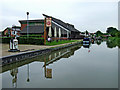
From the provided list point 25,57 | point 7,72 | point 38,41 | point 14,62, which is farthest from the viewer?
point 38,41

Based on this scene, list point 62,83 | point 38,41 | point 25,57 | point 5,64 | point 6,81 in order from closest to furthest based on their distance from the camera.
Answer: point 62,83
point 6,81
point 5,64
point 25,57
point 38,41

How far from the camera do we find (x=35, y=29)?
28359 mm

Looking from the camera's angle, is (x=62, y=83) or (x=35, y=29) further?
(x=35, y=29)

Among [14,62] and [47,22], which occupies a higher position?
[47,22]

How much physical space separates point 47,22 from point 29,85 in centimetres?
1490

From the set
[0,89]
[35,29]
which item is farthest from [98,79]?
[35,29]

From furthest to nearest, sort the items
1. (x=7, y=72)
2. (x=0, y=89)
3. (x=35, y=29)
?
1. (x=35, y=29)
2. (x=7, y=72)
3. (x=0, y=89)

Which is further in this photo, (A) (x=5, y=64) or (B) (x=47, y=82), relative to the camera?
(A) (x=5, y=64)

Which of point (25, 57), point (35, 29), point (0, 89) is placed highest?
point (35, 29)

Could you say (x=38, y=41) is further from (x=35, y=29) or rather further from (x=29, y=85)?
(x=29, y=85)

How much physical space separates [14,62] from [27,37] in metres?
12.3

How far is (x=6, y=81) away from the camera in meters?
5.09

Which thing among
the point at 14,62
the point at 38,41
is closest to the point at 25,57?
the point at 14,62

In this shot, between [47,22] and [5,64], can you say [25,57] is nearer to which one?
[5,64]
